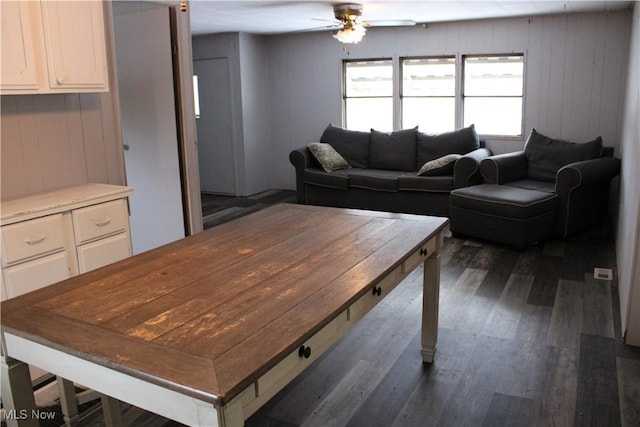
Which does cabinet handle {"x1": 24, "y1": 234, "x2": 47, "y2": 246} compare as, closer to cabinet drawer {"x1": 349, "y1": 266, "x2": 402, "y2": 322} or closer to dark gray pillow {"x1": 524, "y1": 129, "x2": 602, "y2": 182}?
cabinet drawer {"x1": 349, "y1": 266, "x2": 402, "y2": 322}

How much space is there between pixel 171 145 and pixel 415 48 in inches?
143

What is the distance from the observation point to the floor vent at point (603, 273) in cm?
405

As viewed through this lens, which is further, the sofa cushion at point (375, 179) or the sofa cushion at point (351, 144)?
the sofa cushion at point (351, 144)

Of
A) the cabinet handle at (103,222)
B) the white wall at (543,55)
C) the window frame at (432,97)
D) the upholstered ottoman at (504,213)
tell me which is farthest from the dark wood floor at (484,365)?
the window frame at (432,97)

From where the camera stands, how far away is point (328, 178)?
20.7 feet

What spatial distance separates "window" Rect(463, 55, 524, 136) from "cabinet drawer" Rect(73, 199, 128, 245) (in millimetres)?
4598

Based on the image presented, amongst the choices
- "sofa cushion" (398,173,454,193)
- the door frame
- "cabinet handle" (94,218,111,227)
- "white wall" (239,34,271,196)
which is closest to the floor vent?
"sofa cushion" (398,173,454,193)

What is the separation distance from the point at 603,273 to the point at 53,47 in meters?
3.96

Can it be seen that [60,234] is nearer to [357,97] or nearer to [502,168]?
[502,168]

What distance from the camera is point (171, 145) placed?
4.21 m

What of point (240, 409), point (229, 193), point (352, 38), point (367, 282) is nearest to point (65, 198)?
point (367, 282)

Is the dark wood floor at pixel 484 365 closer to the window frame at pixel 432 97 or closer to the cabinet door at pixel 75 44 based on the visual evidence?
the cabinet door at pixel 75 44

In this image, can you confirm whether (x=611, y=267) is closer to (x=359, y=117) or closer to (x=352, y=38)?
(x=352, y=38)

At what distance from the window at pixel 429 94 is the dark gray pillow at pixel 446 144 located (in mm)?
353
